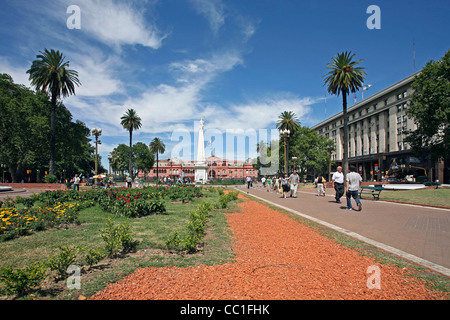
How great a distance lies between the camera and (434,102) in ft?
75.2

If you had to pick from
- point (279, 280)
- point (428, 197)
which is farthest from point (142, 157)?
point (279, 280)

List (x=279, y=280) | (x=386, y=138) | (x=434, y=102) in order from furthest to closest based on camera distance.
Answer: (x=386, y=138) → (x=434, y=102) → (x=279, y=280)

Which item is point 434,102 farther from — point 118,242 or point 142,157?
point 142,157

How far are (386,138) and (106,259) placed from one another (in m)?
56.5

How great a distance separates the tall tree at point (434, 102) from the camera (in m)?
22.4

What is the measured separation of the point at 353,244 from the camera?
530cm

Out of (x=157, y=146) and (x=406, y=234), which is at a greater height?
(x=157, y=146)

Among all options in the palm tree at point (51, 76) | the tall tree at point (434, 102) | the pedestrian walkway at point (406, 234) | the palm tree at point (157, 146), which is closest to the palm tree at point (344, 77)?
the tall tree at point (434, 102)

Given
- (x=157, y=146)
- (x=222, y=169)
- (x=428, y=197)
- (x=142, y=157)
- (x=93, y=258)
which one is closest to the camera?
(x=93, y=258)

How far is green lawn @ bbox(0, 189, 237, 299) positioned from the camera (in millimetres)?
3396

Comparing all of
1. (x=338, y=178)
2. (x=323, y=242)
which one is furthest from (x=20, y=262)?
(x=338, y=178)

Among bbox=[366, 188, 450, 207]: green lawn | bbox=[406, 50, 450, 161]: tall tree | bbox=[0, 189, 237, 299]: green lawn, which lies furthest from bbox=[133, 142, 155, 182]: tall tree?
bbox=[0, 189, 237, 299]: green lawn

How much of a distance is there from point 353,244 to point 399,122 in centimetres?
5000
